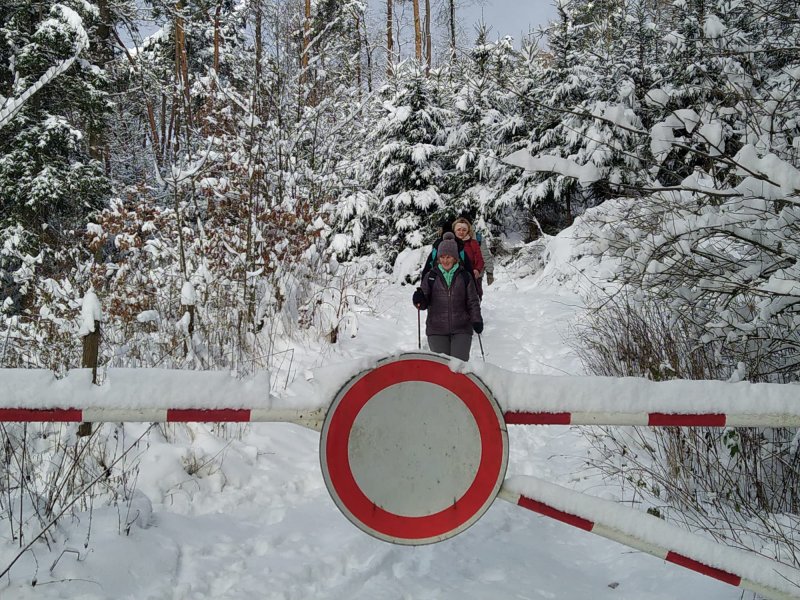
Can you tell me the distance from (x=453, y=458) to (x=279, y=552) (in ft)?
5.40

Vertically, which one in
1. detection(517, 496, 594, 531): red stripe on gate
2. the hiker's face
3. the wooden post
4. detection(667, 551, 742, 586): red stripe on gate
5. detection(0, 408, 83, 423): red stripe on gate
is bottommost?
detection(667, 551, 742, 586): red stripe on gate

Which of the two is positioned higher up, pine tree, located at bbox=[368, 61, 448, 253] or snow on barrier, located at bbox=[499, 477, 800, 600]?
pine tree, located at bbox=[368, 61, 448, 253]

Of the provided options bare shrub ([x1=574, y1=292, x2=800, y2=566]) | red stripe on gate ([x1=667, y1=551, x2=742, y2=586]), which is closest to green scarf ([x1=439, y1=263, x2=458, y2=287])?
bare shrub ([x1=574, y1=292, x2=800, y2=566])

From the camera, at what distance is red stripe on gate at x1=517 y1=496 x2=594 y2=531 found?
5.19 ft

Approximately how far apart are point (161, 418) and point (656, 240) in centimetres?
248

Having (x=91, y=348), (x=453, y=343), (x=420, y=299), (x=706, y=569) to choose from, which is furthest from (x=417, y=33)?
(x=706, y=569)

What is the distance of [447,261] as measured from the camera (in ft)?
18.2

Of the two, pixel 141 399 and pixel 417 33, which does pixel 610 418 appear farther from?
pixel 417 33

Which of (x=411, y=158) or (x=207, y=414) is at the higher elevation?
(x=411, y=158)

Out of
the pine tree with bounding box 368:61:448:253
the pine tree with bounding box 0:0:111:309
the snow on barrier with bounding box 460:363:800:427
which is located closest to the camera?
the snow on barrier with bounding box 460:363:800:427

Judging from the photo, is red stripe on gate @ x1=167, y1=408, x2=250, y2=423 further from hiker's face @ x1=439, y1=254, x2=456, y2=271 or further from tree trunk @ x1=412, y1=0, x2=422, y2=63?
tree trunk @ x1=412, y1=0, x2=422, y2=63

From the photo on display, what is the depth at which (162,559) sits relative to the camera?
253cm

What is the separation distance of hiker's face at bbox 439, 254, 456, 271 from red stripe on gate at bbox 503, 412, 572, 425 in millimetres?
4042

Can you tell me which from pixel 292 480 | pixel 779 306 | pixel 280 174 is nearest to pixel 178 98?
pixel 280 174
